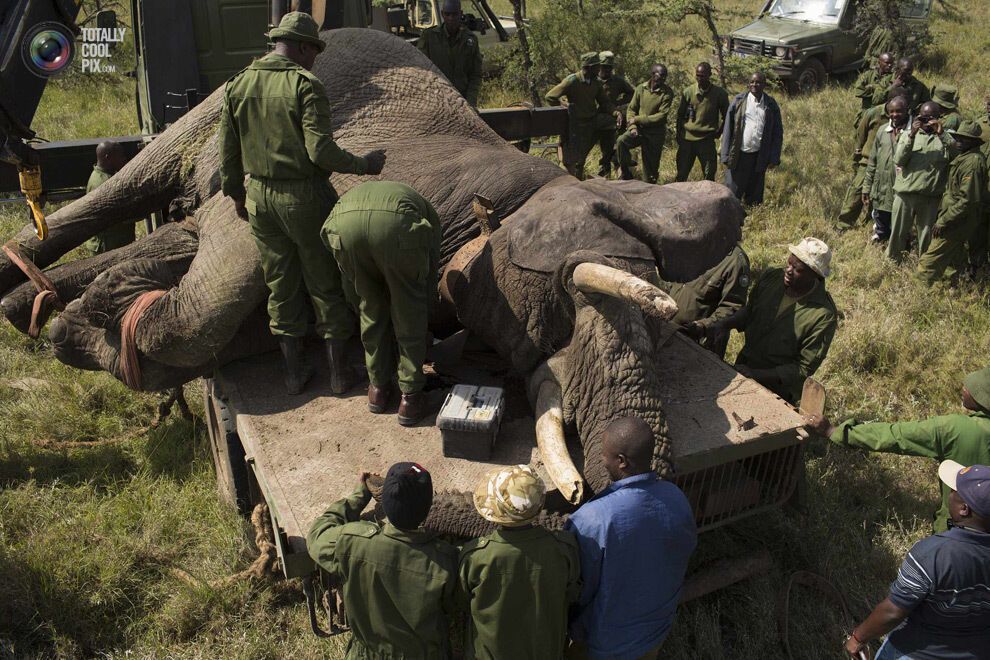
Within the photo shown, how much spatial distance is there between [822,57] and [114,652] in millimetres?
14695

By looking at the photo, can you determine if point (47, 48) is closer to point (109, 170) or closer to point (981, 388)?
point (109, 170)

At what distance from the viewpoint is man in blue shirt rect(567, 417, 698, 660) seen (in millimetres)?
3045

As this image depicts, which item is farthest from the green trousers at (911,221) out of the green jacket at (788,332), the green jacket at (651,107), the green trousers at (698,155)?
the green jacket at (788,332)

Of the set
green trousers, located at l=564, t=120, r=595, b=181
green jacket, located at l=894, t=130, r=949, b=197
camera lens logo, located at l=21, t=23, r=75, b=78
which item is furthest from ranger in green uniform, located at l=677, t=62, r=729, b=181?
camera lens logo, located at l=21, t=23, r=75, b=78

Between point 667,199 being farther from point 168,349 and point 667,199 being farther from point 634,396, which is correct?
point 168,349

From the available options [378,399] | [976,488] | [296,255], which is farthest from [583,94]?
[976,488]

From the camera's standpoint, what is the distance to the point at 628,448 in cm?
306

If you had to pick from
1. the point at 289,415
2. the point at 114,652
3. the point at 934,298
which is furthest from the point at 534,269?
the point at 934,298

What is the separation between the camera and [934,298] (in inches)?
304

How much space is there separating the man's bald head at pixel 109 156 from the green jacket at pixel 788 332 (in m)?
4.74

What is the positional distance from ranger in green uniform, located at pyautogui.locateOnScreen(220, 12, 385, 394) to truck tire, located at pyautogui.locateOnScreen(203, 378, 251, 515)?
17.1 inches

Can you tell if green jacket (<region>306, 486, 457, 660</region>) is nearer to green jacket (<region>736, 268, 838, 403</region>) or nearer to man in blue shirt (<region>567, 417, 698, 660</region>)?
man in blue shirt (<region>567, 417, 698, 660</region>)

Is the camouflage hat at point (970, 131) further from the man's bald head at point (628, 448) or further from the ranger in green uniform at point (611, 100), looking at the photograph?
the man's bald head at point (628, 448)

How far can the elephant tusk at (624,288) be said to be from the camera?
3174 mm
